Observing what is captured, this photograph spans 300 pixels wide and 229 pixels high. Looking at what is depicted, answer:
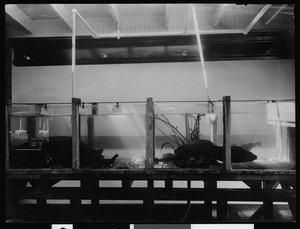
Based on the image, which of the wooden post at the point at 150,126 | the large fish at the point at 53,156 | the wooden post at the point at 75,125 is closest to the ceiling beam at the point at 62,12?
the wooden post at the point at 75,125

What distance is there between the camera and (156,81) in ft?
21.9

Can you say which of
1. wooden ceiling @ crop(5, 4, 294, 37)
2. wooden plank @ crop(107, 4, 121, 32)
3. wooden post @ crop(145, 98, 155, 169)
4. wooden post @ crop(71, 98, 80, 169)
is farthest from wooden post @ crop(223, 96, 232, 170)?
wooden plank @ crop(107, 4, 121, 32)

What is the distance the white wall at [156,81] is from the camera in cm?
653

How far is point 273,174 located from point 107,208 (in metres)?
2.76

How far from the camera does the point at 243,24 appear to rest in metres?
6.23

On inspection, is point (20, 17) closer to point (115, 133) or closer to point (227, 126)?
point (115, 133)

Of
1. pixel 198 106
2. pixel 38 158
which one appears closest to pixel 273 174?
pixel 198 106

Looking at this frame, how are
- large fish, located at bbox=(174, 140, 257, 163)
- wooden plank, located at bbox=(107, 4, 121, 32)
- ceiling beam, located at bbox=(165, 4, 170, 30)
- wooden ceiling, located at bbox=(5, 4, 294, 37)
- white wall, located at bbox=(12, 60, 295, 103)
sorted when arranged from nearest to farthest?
large fish, located at bbox=(174, 140, 257, 163)
wooden plank, located at bbox=(107, 4, 121, 32)
ceiling beam, located at bbox=(165, 4, 170, 30)
wooden ceiling, located at bbox=(5, 4, 294, 37)
white wall, located at bbox=(12, 60, 295, 103)

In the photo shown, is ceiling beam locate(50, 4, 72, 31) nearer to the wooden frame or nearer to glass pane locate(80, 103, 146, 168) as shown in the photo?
glass pane locate(80, 103, 146, 168)

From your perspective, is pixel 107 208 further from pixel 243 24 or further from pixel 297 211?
pixel 243 24

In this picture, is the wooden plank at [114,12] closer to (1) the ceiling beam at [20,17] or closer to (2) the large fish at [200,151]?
(1) the ceiling beam at [20,17]

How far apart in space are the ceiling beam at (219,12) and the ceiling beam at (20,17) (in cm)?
436

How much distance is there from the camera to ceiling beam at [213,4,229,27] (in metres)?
5.38

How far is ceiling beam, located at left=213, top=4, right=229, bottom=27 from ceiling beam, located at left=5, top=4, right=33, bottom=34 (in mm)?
4362
